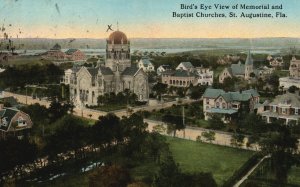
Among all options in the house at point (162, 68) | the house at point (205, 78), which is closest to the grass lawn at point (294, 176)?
the house at point (205, 78)

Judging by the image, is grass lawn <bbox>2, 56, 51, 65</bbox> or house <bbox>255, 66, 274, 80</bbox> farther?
house <bbox>255, 66, 274, 80</bbox>

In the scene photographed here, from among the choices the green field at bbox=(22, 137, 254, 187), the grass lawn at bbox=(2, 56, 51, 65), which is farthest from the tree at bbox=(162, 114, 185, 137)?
the grass lawn at bbox=(2, 56, 51, 65)

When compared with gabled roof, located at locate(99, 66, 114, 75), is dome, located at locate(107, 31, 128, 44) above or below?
above

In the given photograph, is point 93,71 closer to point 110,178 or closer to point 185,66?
point 185,66

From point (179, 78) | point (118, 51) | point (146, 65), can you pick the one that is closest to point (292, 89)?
point (179, 78)

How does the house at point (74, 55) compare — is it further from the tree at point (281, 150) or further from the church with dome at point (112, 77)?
the tree at point (281, 150)

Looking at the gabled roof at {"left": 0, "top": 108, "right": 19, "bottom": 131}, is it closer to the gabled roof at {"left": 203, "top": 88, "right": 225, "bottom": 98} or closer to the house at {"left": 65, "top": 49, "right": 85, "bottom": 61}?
the gabled roof at {"left": 203, "top": 88, "right": 225, "bottom": 98}
